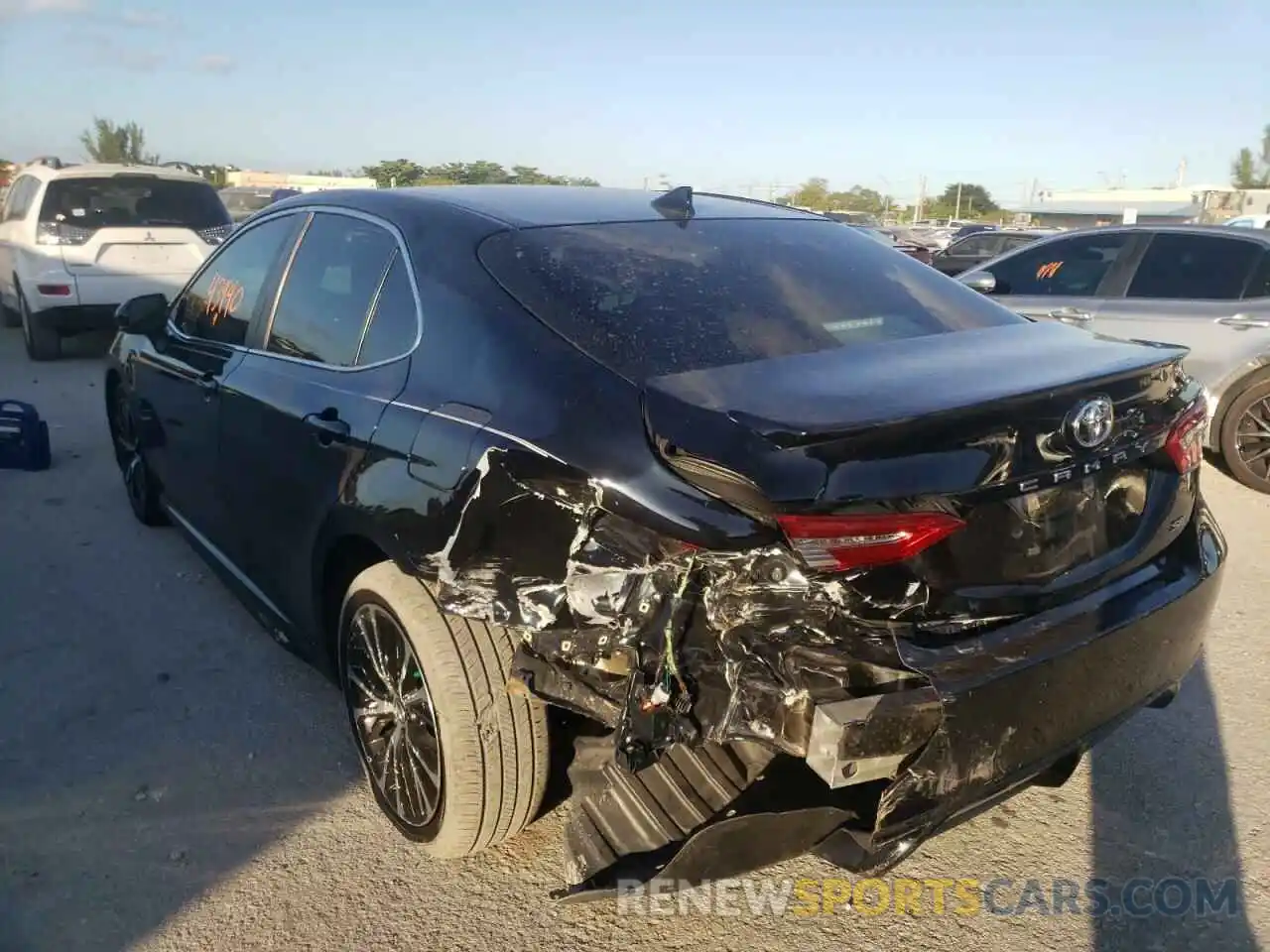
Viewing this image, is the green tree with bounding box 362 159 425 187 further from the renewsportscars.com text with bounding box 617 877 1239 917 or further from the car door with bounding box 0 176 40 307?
the renewsportscars.com text with bounding box 617 877 1239 917

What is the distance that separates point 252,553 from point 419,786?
4.04 ft

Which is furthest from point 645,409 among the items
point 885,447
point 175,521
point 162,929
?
point 175,521

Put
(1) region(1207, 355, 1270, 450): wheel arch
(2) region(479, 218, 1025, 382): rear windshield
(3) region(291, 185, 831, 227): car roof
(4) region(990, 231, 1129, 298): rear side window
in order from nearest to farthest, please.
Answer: (2) region(479, 218, 1025, 382): rear windshield → (3) region(291, 185, 831, 227): car roof → (1) region(1207, 355, 1270, 450): wheel arch → (4) region(990, 231, 1129, 298): rear side window

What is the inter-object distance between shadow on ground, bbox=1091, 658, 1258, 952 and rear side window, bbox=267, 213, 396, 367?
8.22 feet

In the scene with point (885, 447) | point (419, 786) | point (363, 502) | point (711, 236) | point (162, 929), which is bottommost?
point (162, 929)

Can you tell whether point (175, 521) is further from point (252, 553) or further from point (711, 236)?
point (711, 236)

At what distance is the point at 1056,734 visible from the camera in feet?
7.44

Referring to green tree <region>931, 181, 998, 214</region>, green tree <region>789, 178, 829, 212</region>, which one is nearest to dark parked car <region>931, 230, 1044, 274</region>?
green tree <region>789, 178, 829, 212</region>

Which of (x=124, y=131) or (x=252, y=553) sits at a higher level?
(x=124, y=131)

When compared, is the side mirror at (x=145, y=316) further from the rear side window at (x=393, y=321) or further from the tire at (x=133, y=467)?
the rear side window at (x=393, y=321)

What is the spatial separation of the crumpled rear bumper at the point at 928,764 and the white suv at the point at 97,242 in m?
8.88

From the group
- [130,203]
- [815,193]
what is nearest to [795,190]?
[815,193]

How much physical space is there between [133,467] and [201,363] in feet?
5.22

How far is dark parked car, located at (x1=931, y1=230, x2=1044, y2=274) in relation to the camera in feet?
50.5
